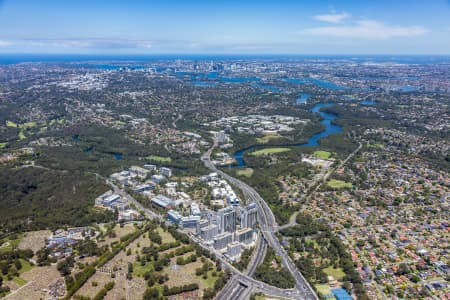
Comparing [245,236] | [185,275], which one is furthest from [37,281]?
[245,236]

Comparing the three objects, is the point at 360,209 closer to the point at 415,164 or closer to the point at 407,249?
the point at 407,249

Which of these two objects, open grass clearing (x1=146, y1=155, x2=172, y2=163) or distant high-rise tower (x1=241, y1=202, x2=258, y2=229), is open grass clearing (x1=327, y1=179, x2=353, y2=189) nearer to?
distant high-rise tower (x1=241, y1=202, x2=258, y2=229)

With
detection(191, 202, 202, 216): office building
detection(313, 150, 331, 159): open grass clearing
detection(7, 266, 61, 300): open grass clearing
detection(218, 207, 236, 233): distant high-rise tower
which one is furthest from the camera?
detection(313, 150, 331, 159): open grass clearing

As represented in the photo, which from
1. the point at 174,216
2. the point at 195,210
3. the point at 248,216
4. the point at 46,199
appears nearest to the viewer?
the point at 248,216

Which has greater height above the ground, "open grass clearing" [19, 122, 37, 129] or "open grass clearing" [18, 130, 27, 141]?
"open grass clearing" [19, 122, 37, 129]

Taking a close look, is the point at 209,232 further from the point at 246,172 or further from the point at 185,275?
the point at 246,172

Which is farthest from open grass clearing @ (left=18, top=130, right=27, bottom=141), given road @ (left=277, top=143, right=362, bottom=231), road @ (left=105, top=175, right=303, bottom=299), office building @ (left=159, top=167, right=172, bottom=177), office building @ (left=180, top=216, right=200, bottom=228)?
road @ (left=277, top=143, right=362, bottom=231)
